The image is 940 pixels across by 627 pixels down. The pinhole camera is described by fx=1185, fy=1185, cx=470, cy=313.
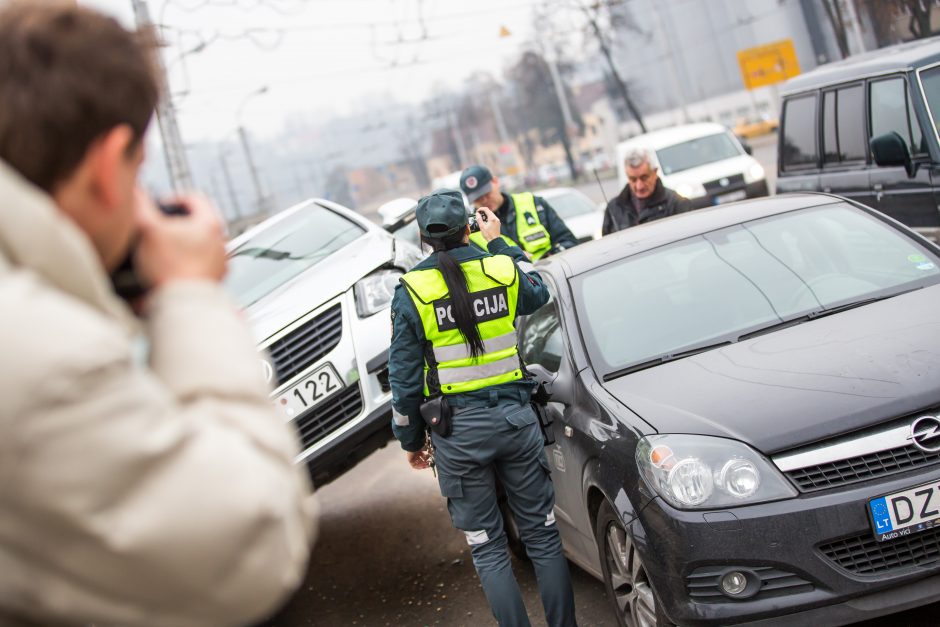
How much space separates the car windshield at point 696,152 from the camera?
1941 cm

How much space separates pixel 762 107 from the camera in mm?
73375

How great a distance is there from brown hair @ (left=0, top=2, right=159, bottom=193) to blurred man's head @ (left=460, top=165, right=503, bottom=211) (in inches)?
226

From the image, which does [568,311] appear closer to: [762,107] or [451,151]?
[762,107]

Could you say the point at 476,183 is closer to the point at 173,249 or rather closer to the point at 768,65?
the point at 173,249

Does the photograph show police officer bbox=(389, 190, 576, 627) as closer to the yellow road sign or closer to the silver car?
the silver car

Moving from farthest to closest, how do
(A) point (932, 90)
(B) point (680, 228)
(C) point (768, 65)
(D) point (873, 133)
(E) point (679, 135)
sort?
1. (C) point (768, 65)
2. (E) point (679, 135)
3. (D) point (873, 133)
4. (A) point (932, 90)
5. (B) point (680, 228)

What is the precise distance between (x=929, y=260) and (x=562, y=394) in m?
1.72

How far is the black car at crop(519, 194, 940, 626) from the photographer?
12.7 feet

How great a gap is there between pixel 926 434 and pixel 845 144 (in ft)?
18.5

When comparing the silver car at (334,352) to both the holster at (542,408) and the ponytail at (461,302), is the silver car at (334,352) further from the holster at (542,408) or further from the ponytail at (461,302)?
the ponytail at (461,302)

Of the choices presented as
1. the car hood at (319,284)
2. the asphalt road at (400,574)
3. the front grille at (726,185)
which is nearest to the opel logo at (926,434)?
the asphalt road at (400,574)

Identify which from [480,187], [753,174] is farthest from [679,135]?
[480,187]

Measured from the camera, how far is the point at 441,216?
4.67 metres

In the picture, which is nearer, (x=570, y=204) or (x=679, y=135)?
(x=570, y=204)
